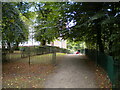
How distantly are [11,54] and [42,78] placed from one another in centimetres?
498

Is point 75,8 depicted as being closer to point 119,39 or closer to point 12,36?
point 119,39

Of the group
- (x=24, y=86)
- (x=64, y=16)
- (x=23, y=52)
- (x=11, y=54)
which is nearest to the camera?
(x=24, y=86)

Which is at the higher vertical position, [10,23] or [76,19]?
[76,19]

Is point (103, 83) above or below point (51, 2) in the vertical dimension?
below

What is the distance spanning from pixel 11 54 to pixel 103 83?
25.2 ft

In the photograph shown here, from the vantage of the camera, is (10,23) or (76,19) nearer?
(10,23)

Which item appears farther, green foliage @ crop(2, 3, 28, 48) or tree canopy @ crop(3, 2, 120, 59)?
green foliage @ crop(2, 3, 28, 48)

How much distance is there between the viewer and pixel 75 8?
7.47 meters

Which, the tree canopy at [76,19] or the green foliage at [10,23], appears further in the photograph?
the green foliage at [10,23]

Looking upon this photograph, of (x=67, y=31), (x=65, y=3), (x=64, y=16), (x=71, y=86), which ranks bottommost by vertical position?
(x=71, y=86)

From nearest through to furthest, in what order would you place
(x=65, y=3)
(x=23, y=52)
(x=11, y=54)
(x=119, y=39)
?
(x=119, y=39), (x=65, y=3), (x=11, y=54), (x=23, y=52)

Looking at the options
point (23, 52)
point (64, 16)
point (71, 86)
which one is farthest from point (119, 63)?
point (23, 52)

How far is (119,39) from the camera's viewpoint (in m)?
4.30

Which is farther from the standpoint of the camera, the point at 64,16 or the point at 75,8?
the point at 64,16
